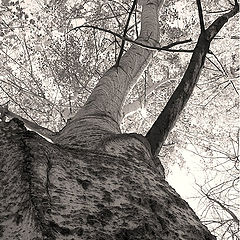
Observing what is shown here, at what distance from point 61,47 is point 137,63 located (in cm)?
486

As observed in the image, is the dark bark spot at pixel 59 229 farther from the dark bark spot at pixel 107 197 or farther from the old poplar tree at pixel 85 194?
the dark bark spot at pixel 107 197

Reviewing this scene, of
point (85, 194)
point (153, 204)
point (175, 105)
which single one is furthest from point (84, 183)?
point (175, 105)

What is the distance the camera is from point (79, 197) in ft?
2.43

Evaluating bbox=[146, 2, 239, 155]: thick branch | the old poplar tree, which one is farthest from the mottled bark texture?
bbox=[146, 2, 239, 155]: thick branch

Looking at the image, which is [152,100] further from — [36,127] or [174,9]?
[36,127]

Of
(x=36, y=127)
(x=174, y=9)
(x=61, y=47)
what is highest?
(x=174, y=9)

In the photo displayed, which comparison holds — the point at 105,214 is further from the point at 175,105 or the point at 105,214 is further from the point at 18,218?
the point at 175,105

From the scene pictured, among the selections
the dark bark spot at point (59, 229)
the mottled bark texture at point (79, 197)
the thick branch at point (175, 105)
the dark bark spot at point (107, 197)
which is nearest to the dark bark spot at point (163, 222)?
the mottled bark texture at point (79, 197)

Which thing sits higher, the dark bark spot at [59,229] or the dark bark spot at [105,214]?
the dark bark spot at [105,214]

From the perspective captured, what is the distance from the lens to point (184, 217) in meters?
0.83

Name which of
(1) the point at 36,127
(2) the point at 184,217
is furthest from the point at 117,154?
(1) the point at 36,127

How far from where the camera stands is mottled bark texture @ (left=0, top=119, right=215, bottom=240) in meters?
0.63

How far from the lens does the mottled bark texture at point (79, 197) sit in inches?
24.6

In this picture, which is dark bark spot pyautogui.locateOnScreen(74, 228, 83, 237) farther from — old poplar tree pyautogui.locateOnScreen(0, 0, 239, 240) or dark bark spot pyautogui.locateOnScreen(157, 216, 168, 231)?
dark bark spot pyautogui.locateOnScreen(157, 216, 168, 231)
